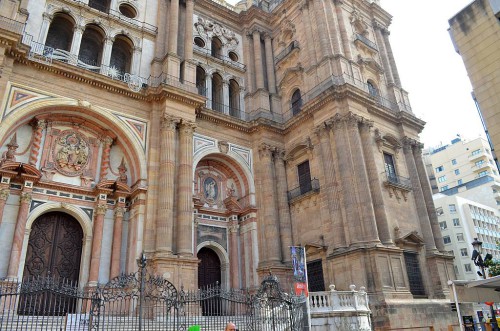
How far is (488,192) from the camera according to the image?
58.5 m

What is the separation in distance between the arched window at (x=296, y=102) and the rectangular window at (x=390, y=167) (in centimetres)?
587

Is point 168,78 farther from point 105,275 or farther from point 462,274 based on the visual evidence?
point 462,274

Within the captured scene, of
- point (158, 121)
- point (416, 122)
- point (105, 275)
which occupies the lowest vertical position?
point (105, 275)

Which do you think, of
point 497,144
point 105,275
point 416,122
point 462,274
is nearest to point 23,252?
point 105,275

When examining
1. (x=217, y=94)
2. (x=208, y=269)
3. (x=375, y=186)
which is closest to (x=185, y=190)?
(x=208, y=269)

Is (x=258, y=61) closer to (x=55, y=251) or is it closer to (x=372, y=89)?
(x=372, y=89)

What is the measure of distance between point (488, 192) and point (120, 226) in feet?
188

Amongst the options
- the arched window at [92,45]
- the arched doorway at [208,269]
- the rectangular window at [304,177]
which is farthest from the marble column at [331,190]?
the arched window at [92,45]

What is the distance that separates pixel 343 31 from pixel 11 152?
19.0 m

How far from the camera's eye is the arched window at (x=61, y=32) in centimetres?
2044

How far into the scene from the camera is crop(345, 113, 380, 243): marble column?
18.3 meters

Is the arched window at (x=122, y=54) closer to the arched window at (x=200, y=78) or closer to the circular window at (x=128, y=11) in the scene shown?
the circular window at (x=128, y=11)

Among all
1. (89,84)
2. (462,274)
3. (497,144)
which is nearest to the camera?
(497,144)

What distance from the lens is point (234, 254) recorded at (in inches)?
861
